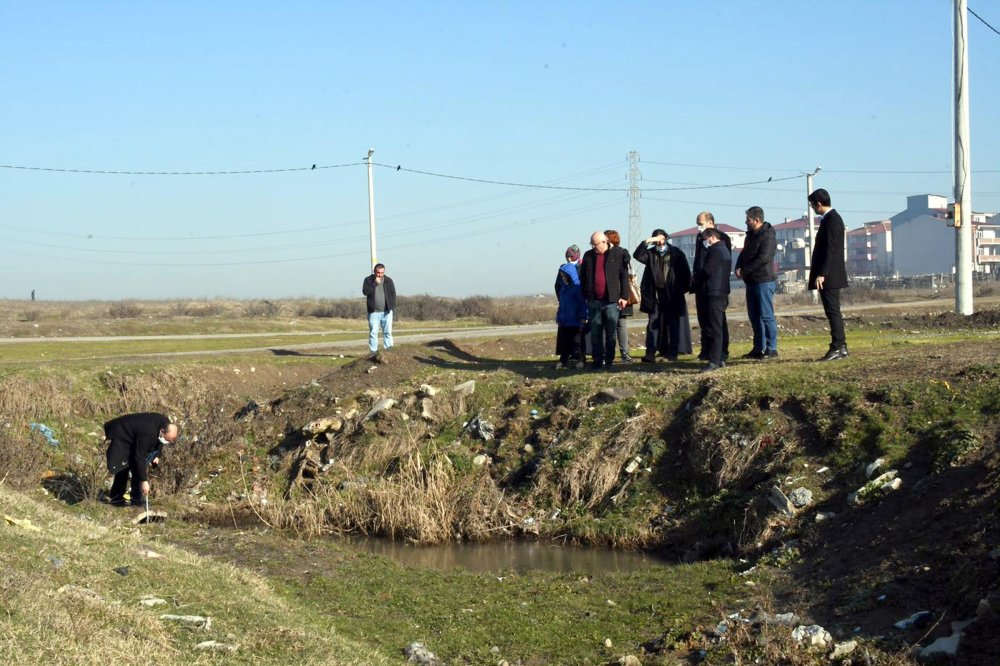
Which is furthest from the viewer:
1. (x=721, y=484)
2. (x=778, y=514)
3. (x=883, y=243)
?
(x=883, y=243)

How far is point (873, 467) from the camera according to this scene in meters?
11.0

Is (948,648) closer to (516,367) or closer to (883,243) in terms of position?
(516,367)

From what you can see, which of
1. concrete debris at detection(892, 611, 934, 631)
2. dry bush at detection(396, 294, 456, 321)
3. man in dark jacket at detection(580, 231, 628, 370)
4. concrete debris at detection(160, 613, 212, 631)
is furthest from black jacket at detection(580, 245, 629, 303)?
dry bush at detection(396, 294, 456, 321)

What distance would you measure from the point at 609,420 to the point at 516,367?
4.27m

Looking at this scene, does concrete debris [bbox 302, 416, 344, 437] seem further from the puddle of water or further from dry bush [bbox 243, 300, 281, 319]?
dry bush [bbox 243, 300, 281, 319]

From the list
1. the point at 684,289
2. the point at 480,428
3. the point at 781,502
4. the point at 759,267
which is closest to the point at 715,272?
the point at 759,267

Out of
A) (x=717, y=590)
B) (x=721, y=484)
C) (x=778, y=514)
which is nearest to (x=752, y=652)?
(x=717, y=590)

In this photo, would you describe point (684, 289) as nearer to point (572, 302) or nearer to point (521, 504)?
point (572, 302)

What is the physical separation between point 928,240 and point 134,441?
376ft

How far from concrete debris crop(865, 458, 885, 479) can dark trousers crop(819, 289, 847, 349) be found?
11.0 ft

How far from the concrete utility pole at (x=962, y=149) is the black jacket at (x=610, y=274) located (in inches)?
300

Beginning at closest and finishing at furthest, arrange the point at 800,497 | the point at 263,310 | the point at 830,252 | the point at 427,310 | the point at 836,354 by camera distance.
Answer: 1. the point at 800,497
2. the point at 830,252
3. the point at 836,354
4. the point at 427,310
5. the point at 263,310

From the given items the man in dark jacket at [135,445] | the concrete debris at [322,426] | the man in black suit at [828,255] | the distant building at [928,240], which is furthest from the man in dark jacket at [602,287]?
the distant building at [928,240]

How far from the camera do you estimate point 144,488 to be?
14.0m
